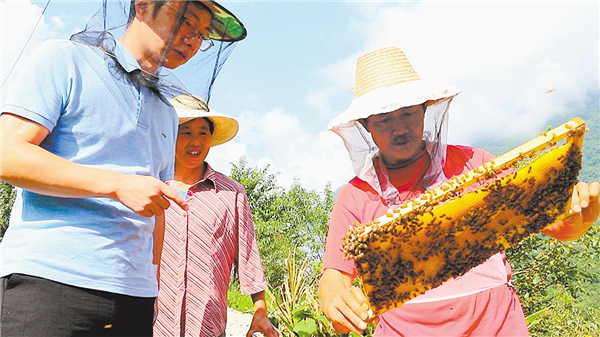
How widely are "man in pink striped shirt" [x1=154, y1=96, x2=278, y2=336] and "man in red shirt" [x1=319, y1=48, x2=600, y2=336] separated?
1.04 meters

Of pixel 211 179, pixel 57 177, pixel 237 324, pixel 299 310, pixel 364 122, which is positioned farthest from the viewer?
pixel 237 324

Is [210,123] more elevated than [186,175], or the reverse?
[210,123]

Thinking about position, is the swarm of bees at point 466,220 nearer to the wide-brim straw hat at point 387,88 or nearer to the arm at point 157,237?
the wide-brim straw hat at point 387,88

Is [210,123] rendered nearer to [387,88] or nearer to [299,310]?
[387,88]

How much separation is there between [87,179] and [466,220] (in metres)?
1.34

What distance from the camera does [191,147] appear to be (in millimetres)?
3496

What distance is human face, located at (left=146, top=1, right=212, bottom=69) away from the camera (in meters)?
1.83

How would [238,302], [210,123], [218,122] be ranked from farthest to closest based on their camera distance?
[238,302] < [218,122] < [210,123]

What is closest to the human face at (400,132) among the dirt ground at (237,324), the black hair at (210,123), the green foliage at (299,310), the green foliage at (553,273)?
the black hair at (210,123)

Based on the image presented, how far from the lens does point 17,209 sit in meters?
1.60

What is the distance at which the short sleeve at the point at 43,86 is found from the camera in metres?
1.51

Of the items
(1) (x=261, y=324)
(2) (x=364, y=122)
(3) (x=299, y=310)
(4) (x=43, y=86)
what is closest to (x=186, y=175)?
(1) (x=261, y=324)

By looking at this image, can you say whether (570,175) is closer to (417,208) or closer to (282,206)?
(417,208)

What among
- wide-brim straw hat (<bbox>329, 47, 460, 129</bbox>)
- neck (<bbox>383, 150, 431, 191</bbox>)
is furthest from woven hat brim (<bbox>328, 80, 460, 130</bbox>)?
neck (<bbox>383, 150, 431, 191</bbox>)
